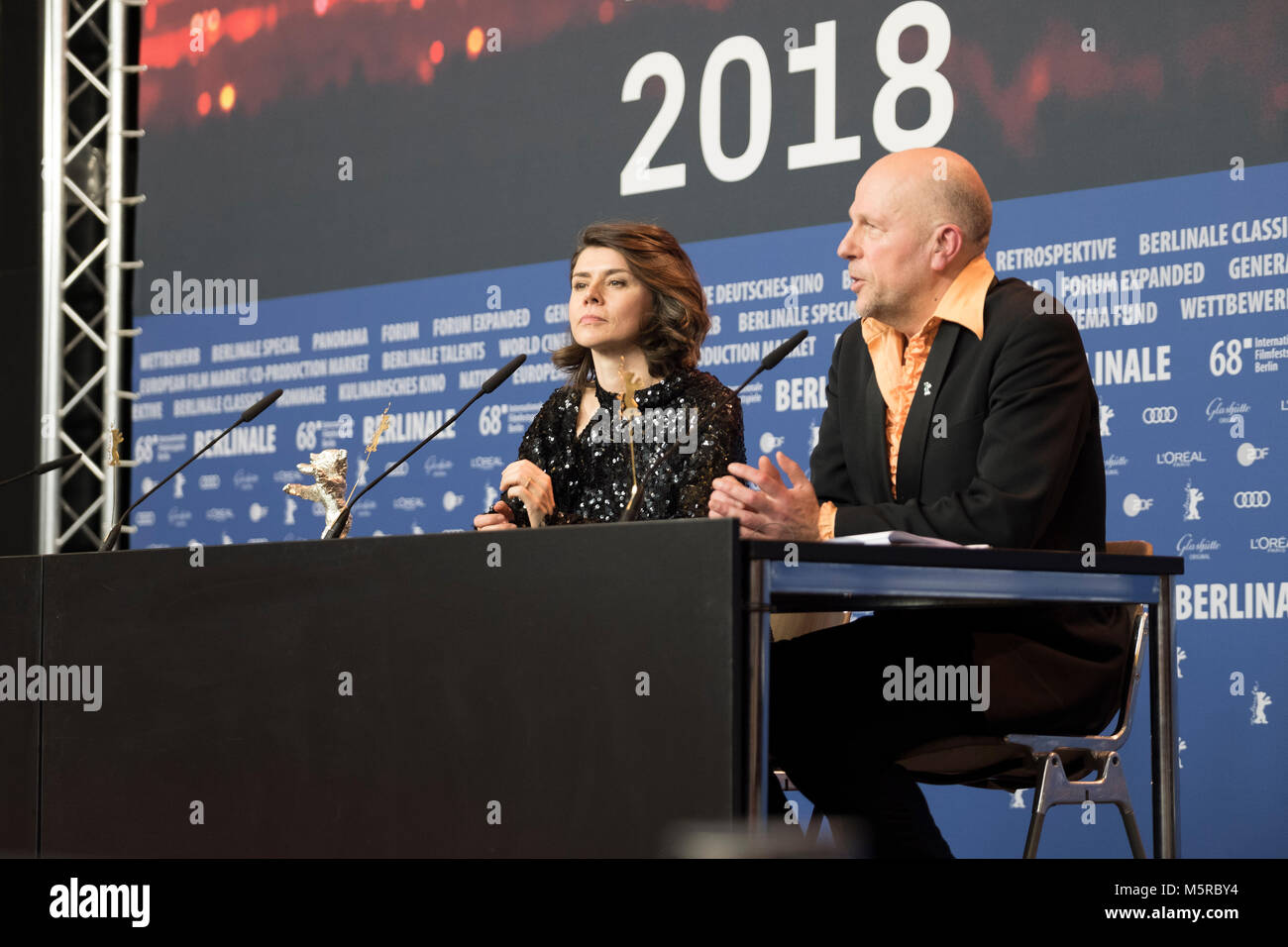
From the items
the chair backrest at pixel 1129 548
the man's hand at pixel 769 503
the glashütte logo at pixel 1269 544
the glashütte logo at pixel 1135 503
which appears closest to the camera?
the man's hand at pixel 769 503

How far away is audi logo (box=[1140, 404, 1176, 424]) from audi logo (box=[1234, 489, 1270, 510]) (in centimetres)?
24

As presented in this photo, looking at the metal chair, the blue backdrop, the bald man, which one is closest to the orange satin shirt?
the bald man

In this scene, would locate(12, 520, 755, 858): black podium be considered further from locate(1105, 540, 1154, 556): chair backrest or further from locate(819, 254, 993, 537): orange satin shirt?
locate(1105, 540, 1154, 556): chair backrest

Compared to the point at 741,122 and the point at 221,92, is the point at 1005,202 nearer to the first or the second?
the point at 741,122

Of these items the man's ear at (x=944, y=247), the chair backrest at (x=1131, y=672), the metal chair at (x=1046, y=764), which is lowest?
the metal chair at (x=1046, y=764)

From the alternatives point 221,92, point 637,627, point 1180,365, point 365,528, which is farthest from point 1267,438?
point 221,92

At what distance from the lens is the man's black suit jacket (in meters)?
2.42

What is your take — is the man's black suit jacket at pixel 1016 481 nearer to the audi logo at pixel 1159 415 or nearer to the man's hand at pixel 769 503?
the man's hand at pixel 769 503

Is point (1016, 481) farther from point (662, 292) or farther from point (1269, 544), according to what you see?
point (1269, 544)

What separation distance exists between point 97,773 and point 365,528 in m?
2.89

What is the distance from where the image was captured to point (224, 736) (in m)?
2.33

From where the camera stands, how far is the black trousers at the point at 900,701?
236 cm
